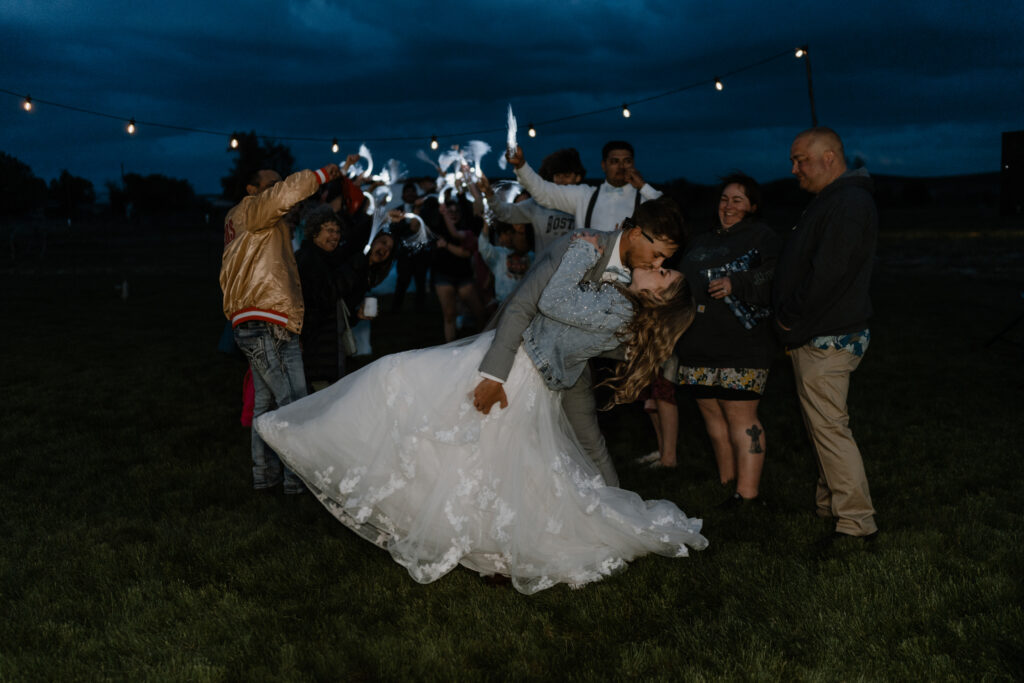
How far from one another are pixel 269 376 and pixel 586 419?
2.24m

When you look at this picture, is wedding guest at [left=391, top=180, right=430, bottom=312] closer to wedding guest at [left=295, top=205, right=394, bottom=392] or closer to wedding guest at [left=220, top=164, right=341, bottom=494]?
wedding guest at [left=295, top=205, right=394, bottom=392]

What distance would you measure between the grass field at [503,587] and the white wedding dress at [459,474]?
27 centimetres

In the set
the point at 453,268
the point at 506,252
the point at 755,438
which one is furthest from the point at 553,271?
the point at 453,268

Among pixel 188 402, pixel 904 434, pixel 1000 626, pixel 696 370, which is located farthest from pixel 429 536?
pixel 188 402

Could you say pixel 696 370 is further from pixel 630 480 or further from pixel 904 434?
pixel 904 434

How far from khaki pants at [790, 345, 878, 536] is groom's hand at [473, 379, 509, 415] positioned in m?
1.84

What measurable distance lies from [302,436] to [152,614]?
1123 mm

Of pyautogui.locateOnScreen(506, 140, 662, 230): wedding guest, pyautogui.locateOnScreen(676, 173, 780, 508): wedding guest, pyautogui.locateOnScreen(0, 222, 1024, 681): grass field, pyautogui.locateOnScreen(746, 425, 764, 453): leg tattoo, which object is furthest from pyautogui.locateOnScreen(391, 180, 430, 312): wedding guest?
pyautogui.locateOnScreen(746, 425, 764, 453): leg tattoo

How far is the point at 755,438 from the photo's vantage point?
16.5 feet

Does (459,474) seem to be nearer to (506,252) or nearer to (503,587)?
(503,587)

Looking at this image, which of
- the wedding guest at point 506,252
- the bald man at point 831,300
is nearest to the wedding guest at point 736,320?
the bald man at point 831,300

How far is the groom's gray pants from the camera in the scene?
418 cm

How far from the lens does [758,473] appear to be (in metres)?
5.16

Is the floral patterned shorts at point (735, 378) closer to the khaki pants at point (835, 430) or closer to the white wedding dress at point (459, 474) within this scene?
the khaki pants at point (835, 430)
